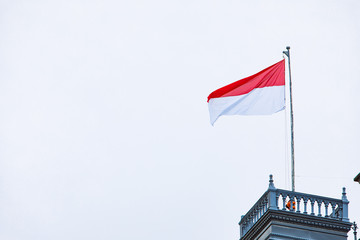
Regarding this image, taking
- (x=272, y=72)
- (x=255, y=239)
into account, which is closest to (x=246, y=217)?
(x=255, y=239)

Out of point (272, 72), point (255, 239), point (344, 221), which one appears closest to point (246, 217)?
point (255, 239)

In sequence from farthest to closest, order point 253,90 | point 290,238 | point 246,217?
point 253,90 → point 246,217 → point 290,238

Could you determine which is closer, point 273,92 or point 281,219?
point 281,219

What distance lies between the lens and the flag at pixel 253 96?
53.8 metres

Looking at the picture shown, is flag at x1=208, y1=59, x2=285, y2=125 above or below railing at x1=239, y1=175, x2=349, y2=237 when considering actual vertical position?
above

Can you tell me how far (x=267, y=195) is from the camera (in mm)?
47906

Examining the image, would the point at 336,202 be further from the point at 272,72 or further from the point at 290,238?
the point at 272,72

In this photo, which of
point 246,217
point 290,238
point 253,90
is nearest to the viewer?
point 290,238

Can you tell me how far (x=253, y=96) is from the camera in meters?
54.0

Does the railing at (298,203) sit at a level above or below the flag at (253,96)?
below

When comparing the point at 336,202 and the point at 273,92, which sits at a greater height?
the point at 273,92

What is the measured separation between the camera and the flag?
53812 millimetres

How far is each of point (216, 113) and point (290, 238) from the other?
10.1m

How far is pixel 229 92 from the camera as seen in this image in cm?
5444
